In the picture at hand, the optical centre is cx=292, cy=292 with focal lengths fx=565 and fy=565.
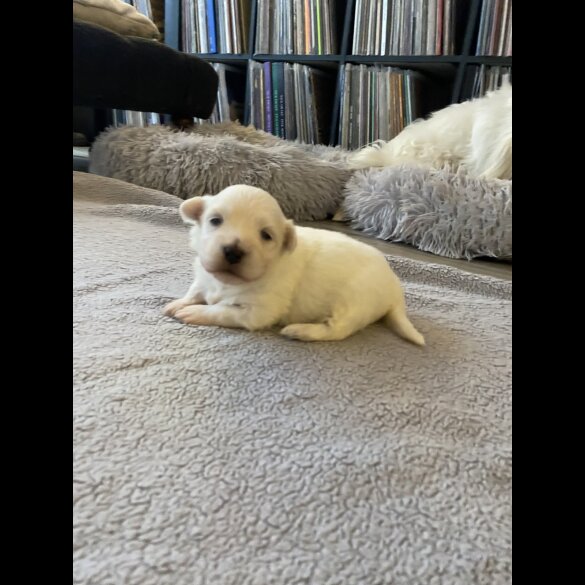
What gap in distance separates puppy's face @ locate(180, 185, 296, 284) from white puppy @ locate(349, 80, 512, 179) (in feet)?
3.70

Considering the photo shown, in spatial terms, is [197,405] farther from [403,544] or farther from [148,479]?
[403,544]

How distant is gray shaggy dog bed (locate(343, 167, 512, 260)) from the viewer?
5.13ft

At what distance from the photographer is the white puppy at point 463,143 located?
5.98ft

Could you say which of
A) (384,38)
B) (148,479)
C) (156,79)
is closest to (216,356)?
(148,479)

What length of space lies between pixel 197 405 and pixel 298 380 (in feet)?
0.48

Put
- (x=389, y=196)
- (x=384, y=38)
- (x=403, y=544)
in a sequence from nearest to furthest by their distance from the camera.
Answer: (x=403, y=544), (x=389, y=196), (x=384, y=38)

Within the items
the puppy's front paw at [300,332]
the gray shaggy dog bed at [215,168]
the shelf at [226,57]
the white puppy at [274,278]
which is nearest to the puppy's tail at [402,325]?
the white puppy at [274,278]

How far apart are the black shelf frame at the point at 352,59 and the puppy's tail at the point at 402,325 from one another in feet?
5.67

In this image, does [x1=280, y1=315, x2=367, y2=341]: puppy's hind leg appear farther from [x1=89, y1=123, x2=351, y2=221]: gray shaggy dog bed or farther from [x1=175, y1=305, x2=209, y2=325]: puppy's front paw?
[x1=89, y1=123, x2=351, y2=221]: gray shaggy dog bed

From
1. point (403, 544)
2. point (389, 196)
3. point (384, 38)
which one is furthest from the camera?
point (384, 38)

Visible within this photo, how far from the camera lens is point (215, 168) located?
6.09ft

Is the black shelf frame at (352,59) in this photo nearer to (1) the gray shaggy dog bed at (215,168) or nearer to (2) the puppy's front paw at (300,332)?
(1) the gray shaggy dog bed at (215,168)

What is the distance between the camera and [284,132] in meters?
2.91
